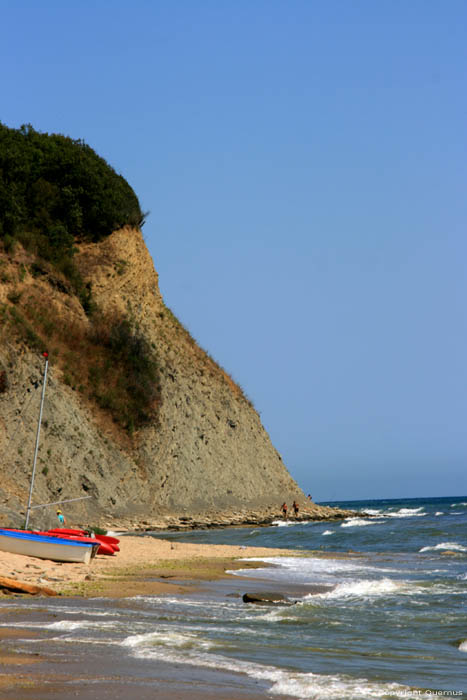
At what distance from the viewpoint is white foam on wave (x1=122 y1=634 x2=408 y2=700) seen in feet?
31.8

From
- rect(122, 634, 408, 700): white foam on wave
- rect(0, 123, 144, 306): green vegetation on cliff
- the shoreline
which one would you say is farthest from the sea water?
rect(0, 123, 144, 306): green vegetation on cliff

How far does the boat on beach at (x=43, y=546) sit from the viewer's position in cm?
2378

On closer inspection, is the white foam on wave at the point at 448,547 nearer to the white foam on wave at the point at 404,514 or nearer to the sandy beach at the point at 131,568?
the sandy beach at the point at 131,568

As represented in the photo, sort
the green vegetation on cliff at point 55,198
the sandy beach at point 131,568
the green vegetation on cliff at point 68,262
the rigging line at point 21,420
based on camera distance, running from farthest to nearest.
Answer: the green vegetation on cliff at point 55,198 < the green vegetation on cliff at point 68,262 < the rigging line at point 21,420 < the sandy beach at point 131,568

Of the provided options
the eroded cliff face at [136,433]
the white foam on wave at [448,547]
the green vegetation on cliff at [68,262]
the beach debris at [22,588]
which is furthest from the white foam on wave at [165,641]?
the green vegetation on cliff at [68,262]

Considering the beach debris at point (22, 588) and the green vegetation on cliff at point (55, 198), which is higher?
the green vegetation on cliff at point (55, 198)

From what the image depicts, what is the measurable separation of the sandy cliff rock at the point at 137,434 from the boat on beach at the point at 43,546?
18869 mm

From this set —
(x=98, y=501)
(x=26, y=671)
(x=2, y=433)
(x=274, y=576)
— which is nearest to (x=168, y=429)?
(x=98, y=501)

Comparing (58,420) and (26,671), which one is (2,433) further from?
(26,671)

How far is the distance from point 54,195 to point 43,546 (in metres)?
44.0

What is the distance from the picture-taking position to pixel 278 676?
10.5 m

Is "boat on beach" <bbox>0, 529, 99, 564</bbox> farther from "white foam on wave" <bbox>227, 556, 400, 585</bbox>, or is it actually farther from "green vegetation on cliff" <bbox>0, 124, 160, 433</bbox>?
"green vegetation on cliff" <bbox>0, 124, 160, 433</bbox>

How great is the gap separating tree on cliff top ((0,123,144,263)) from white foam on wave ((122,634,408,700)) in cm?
5064

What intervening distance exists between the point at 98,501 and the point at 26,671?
41.3 metres
